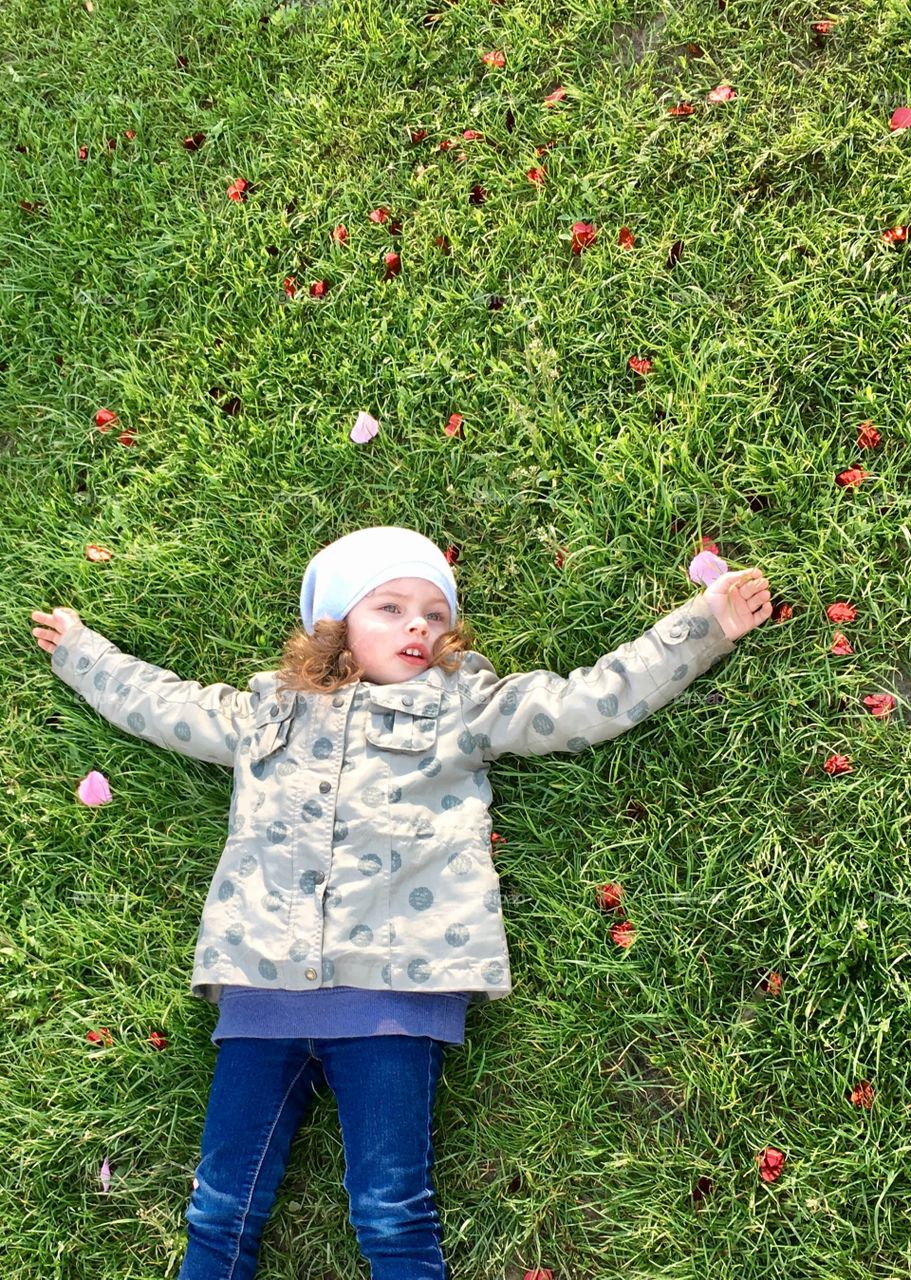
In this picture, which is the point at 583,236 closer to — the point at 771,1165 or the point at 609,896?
the point at 609,896

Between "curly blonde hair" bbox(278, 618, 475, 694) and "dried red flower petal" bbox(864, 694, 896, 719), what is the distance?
1120mm

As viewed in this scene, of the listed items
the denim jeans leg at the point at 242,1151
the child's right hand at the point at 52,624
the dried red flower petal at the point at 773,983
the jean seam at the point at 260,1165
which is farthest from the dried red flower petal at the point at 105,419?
the dried red flower petal at the point at 773,983

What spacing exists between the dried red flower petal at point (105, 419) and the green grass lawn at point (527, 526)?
5 centimetres

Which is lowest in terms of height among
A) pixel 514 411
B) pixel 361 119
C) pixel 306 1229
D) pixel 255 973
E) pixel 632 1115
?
pixel 306 1229

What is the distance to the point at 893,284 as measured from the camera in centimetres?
313

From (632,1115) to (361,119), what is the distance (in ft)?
10.9

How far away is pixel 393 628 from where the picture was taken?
302 cm

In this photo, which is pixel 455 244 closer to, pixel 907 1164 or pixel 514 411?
pixel 514 411

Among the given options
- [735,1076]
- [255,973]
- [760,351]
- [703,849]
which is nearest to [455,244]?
[760,351]

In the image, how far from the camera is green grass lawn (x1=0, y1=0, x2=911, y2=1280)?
9.11 feet

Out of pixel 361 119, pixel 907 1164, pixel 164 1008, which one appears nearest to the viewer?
pixel 907 1164

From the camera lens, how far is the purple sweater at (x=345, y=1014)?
2713 mm

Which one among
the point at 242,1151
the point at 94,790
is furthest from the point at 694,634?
the point at 94,790

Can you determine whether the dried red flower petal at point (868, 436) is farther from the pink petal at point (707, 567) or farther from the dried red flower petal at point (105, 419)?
the dried red flower petal at point (105, 419)
